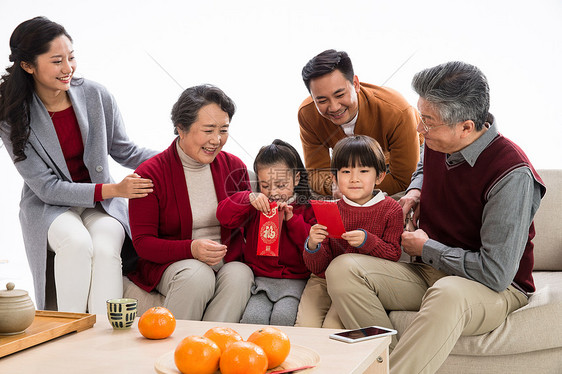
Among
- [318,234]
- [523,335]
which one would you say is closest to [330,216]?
[318,234]

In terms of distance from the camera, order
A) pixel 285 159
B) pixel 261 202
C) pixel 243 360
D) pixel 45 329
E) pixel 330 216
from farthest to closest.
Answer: pixel 285 159 < pixel 261 202 < pixel 330 216 < pixel 45 329 < pixel 243 360

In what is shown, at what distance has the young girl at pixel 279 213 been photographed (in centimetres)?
219

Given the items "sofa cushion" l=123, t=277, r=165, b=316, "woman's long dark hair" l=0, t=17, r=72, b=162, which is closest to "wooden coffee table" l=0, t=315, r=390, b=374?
"sofa cushion" l=123, t=277, r=165, b=316

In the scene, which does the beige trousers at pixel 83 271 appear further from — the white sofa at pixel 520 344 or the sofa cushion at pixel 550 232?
the sofa cushion at pixel 550 232

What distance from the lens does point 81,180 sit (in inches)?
100

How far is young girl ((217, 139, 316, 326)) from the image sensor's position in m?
2.19

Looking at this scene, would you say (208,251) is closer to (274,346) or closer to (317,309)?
(317,309)

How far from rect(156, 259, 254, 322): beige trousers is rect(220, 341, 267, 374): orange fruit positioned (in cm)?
90

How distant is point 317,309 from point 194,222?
61cm

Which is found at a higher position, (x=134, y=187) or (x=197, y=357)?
(x=134, y=187)

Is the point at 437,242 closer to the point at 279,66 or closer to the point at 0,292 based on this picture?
the point at 0,292

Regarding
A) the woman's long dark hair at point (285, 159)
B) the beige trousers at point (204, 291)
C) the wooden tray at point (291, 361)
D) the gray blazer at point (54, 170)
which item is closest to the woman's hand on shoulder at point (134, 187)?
the gray blazer at point (54, 170)

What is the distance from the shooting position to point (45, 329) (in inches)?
60.0

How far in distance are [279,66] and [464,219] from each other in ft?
6.62
